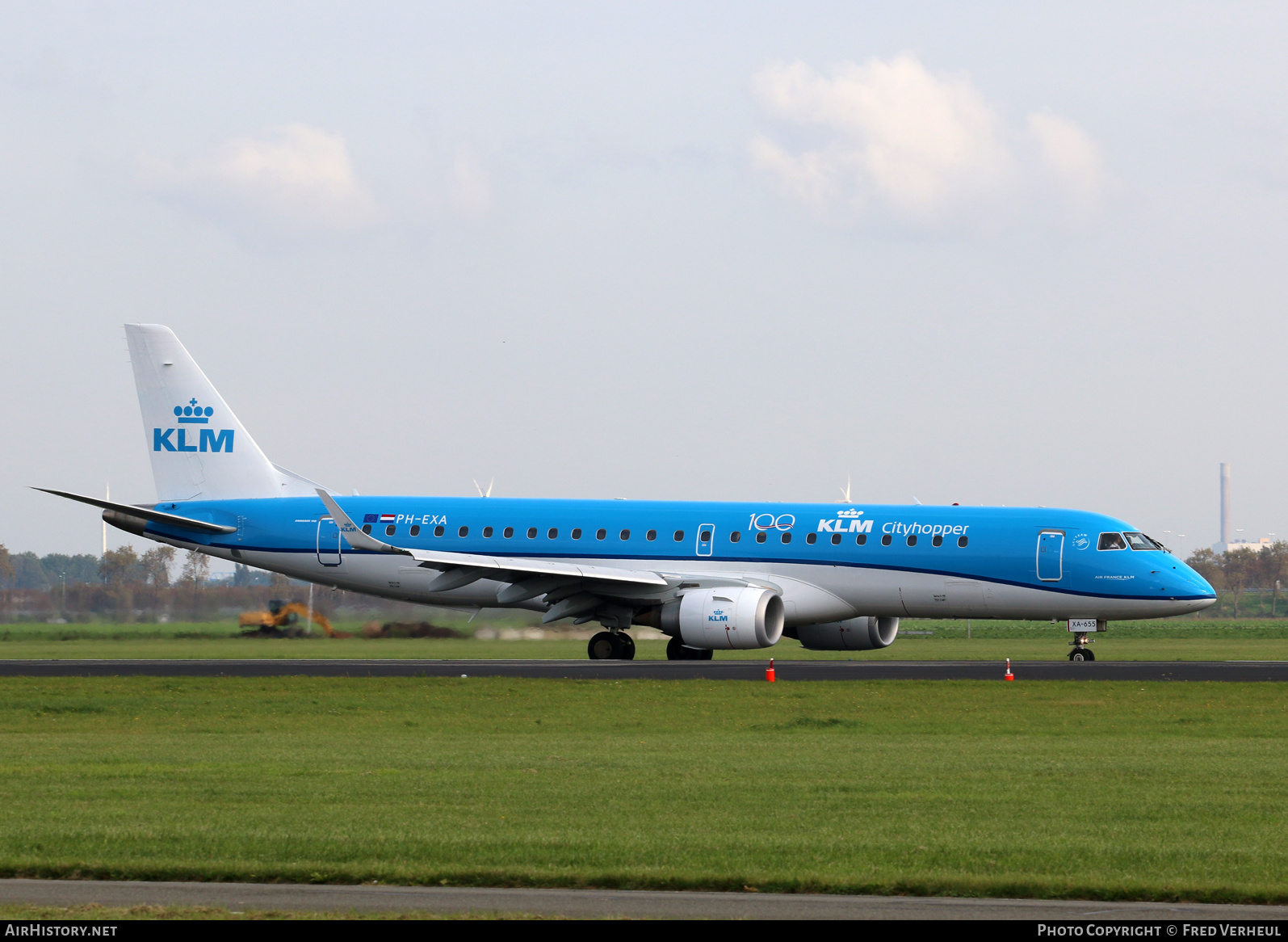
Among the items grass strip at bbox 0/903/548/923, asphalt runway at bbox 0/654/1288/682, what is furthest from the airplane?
grass strip at bbox 0/903/548/923

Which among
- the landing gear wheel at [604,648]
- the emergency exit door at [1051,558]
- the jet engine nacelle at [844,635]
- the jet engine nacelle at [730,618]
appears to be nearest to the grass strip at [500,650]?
the jet engine nacelle at [844,635]

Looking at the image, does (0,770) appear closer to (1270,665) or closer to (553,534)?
(553,534)

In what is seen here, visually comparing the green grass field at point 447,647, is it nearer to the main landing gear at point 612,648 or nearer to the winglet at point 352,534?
the main landing gear at point 612,648

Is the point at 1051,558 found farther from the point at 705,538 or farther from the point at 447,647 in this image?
the point at 447,647

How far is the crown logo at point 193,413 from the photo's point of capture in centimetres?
4844

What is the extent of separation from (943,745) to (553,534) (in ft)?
77.1

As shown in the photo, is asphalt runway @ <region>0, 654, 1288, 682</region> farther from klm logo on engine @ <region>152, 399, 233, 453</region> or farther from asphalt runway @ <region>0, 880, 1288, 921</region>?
asphalt runway @ <region>0, 880, 1288, 921</region>

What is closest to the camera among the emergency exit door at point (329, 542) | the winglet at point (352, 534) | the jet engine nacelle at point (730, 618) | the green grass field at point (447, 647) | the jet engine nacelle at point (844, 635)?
the winglet at point (352, 534)

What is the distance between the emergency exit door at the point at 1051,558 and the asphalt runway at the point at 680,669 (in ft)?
7.10

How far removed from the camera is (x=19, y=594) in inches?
2201

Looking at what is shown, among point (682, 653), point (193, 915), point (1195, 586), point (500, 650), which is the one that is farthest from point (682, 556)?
point (193, 915)

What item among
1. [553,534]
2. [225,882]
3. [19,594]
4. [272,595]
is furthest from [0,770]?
[19,594]

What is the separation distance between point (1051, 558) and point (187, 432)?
25317mm

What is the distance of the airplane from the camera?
39594 millimetres
